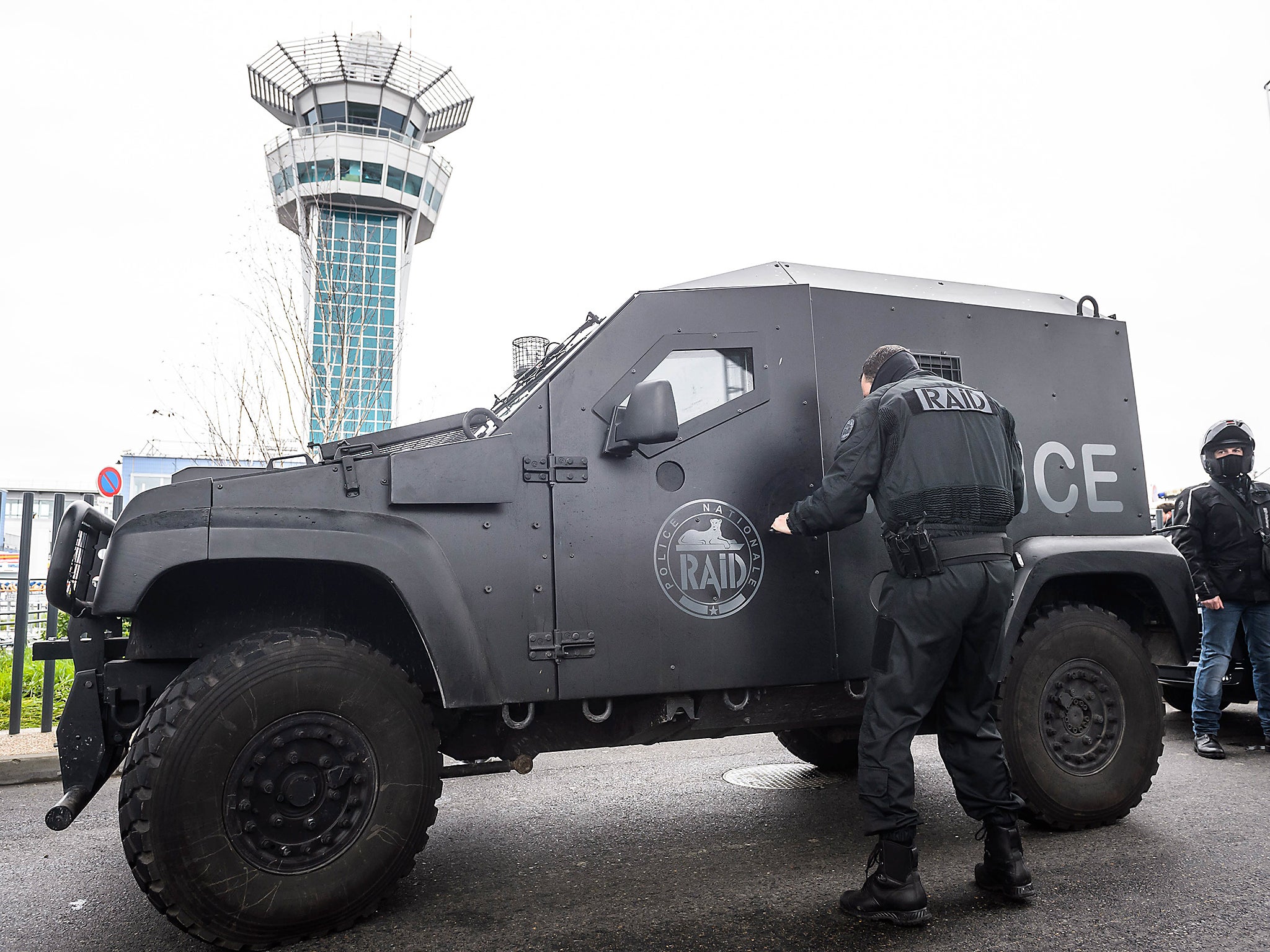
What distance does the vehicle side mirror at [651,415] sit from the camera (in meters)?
3.06

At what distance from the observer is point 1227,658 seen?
5457mm

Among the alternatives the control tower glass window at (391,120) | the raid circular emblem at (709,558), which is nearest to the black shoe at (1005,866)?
the raid circular emblem at (709,558)

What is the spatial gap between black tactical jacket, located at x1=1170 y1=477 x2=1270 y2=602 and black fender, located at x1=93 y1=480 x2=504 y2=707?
4.80 meters

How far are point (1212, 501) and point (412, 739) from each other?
5316 mm

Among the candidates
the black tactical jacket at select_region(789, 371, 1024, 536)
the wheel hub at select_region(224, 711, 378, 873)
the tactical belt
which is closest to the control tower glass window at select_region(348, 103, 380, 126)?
the black tactical jacket at select_region(789, 371, 1024, 536)

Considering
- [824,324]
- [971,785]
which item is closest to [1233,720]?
[971,785]

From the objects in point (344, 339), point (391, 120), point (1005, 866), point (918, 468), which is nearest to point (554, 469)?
point (918, 468)

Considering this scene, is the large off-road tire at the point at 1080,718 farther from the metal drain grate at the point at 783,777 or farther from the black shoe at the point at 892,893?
the metal drain grate at the point at 783,777

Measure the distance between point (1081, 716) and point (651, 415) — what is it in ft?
7.96

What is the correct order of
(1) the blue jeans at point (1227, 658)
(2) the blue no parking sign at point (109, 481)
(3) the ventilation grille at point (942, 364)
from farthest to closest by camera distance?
(2) the blue no parking sign at point (109, 481), (1) the blue jeans at point (1227, 658), (3) the ventilation grille at point (942, 364)

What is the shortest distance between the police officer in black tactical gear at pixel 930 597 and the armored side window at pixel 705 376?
0.51 m

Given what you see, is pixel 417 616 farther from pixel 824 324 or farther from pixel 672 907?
pixel 824 324

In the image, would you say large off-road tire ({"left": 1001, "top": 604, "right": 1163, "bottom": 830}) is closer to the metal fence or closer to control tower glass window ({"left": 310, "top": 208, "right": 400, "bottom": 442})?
the metal fence

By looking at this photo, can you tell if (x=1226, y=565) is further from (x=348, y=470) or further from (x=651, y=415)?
(x=348, y=470)
